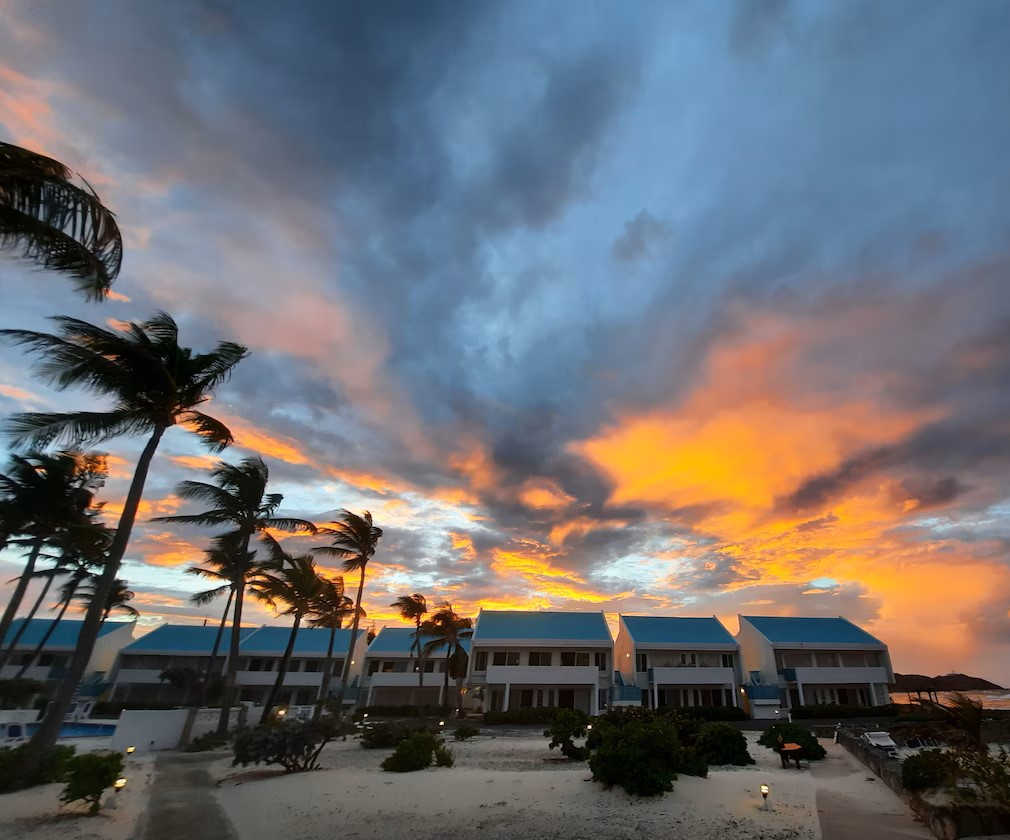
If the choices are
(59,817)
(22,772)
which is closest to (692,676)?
(59,817)

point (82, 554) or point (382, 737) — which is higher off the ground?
point (82, 554)

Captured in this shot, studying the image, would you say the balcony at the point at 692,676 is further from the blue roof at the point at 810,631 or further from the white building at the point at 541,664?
the blue roof at the point at 810,631

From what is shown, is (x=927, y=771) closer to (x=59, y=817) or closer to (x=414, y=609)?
(x=59, y=817)

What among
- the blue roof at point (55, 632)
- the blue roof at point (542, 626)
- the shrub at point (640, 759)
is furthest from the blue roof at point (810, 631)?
the blue roof at point (55, 632)

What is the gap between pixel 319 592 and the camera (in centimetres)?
3044

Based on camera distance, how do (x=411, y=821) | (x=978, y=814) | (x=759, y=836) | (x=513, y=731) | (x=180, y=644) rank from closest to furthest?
1. (x=978, y=814)
2. (x=759, y=836)
3. (x=411, y=821)
4. (x=513, y=731)
5. (x=180, y=644)

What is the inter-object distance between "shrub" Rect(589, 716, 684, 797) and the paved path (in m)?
7.95

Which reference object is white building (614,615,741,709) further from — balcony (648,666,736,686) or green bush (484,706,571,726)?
green bush (484,706,571,726)

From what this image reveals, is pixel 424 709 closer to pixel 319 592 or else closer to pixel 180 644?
pixel 319 592

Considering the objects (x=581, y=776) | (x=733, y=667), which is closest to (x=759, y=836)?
(x=581, y=776)

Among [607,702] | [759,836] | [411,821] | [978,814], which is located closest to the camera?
[978,814]

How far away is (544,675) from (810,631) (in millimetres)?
22224

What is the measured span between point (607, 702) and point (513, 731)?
11.3 metres

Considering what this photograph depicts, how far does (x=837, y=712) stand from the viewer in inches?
1419
